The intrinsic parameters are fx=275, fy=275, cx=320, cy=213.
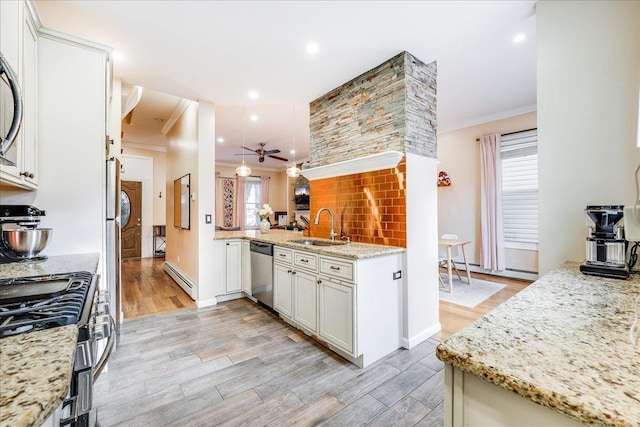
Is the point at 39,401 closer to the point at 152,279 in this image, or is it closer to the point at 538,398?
the point at 538,398

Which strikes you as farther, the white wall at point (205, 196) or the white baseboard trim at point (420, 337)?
the white wall at point (205, 196)

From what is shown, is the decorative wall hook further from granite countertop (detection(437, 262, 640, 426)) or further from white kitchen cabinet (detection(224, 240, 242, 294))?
granite countertop (detection(437, 262, 640, 426))

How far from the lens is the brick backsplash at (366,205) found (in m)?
2.59

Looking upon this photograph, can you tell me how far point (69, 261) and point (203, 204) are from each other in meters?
2.03

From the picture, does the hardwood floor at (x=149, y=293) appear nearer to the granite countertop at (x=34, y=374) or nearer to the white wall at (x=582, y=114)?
the granite countertop at (x=34, y=374)

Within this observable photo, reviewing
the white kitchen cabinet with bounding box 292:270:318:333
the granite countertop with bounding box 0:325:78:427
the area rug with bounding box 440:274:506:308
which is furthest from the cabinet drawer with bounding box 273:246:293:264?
the area rug with bounding box 440:274:506:308

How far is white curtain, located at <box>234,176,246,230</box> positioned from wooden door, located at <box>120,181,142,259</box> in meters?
2.62

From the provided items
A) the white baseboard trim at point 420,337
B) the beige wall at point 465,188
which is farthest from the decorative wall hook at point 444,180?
the white baseboard trim at point 420,337

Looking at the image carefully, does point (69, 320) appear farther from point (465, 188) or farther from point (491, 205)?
point (465, 188)

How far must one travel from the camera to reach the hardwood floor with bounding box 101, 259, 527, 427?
5.53 ft

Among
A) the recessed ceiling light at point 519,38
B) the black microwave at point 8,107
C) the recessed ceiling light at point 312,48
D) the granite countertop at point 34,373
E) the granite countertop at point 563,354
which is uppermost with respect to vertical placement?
the recessed ceiling light at point 519,38

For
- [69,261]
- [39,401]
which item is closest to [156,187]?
[69,261]

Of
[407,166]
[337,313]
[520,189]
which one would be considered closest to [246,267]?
[337,313]

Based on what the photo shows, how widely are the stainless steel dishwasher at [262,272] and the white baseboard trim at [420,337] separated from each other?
60.7 inches
